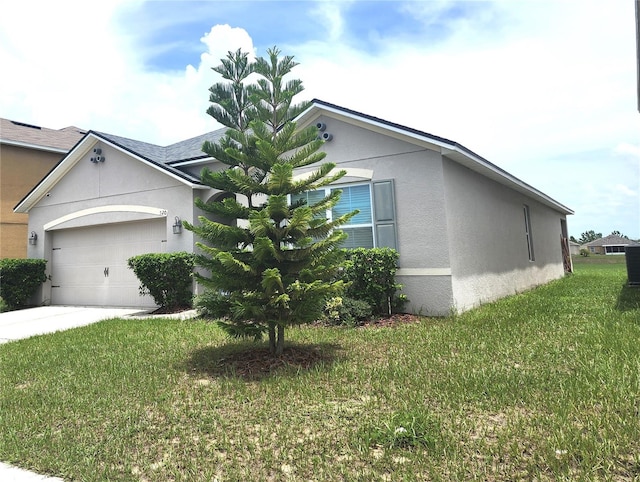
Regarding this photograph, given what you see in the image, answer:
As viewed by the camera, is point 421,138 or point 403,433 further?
point 421,138

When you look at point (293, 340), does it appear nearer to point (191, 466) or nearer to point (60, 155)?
point (191, 466)

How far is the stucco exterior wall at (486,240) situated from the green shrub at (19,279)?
1350 centimetres

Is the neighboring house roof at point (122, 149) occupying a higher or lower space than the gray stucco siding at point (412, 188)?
higher

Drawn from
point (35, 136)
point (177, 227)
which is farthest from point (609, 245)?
point (35, 136)

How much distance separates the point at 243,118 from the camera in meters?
6.77

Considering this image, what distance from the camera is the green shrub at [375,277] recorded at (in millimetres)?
7918

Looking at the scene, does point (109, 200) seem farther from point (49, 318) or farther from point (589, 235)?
point (589, 235)

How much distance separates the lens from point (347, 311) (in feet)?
25.2

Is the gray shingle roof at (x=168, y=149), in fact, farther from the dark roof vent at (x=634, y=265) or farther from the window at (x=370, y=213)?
the dark roof vent at (x=634, y=265)

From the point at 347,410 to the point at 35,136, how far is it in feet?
69.0

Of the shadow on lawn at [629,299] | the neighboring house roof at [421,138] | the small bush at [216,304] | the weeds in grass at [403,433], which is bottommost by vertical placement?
the weeds in grass at [403,433]

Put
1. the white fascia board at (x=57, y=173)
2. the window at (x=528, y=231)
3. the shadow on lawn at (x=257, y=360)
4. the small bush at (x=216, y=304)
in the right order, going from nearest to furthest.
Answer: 1. the shadow on lawn at (x=257, y=360)
2. the small bush at (x=216, y=304)
3. the white fascia board at (x=57, y=173)
4. the window at (x=528, y=231)

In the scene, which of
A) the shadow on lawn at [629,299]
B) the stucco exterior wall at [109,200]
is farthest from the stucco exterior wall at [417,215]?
the stucco exterior wall at [109,200]

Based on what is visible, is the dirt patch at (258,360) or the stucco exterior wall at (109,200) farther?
the stucco exterior wall at (109,200)
